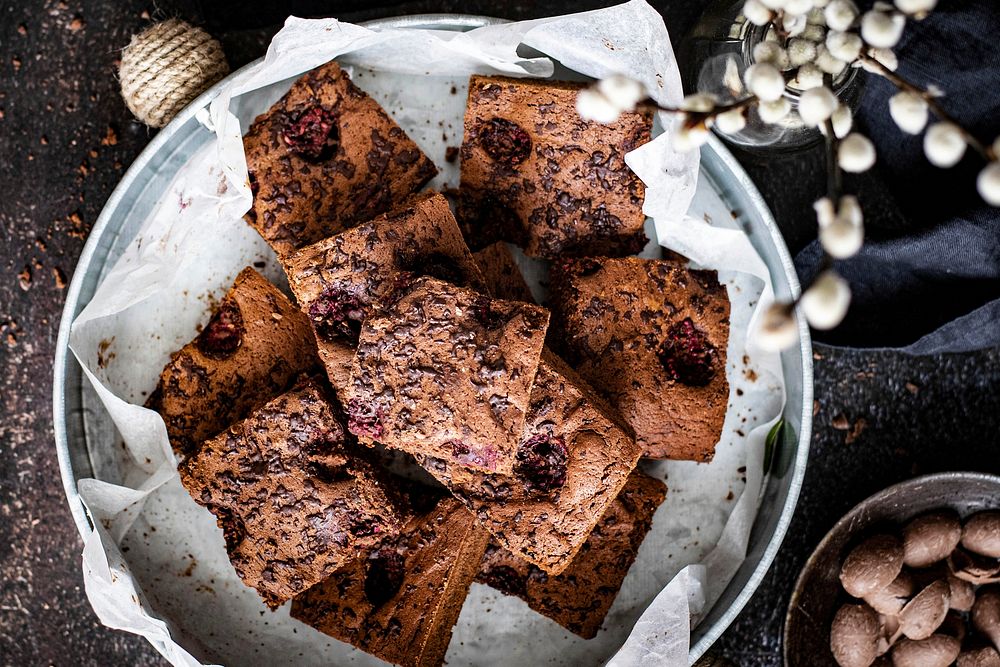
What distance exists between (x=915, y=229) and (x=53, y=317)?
2944 mm

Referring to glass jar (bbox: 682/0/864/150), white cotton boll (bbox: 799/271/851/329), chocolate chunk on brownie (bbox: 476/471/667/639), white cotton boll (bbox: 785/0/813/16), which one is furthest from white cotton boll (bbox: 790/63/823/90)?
chocolate chunk on brownie (bbox: 476/471/667/639)

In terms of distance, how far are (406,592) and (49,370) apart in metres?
1.52

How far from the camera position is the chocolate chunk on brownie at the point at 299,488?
2389mm

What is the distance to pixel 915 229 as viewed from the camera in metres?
2.66

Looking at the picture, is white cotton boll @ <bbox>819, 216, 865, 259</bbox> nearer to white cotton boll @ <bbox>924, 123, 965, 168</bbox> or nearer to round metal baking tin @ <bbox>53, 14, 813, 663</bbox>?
white cotton boll @ <bbox>924, 123, 965, 168</bbox>

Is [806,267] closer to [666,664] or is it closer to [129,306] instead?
[666,664]

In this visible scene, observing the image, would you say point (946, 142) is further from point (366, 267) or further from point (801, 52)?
point (366, 267)

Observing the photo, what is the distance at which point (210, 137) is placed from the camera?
8.53 ft

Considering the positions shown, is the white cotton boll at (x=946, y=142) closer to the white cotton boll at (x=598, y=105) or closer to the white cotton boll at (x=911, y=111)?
the white cotton boll at (x=911, y=111)

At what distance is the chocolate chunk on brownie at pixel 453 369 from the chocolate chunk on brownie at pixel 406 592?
41cm

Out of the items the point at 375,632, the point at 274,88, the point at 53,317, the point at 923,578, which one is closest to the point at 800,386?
the point at 923,578

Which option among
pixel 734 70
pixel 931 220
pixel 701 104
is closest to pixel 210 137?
pixel 734 70

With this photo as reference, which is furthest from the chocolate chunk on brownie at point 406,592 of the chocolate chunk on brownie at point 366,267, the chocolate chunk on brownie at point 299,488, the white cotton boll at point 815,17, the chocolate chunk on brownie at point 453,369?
the white cotton boll at point 815,17

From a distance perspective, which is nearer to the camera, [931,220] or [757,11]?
[757,11]
